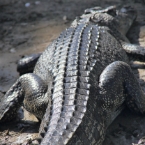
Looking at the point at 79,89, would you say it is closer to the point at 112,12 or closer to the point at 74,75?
the point at 74,75

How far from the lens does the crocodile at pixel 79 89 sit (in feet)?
10.7

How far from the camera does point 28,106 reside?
4.15m

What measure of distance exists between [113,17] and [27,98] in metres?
2.47

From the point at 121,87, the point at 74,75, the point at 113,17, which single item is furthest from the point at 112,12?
the point at 74,75

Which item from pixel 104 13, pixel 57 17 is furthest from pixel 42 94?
pixel 57 17

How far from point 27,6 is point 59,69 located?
3.85 metres

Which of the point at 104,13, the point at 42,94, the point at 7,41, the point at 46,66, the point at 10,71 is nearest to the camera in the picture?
the point at 42,94

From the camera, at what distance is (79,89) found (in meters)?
3.63

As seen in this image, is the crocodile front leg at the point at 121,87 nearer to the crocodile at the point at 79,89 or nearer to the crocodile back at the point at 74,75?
the crocodile at the point at 79,89

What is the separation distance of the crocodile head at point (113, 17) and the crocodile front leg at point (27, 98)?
1.86m

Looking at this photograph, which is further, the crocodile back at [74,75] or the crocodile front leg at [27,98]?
the crocodile front leg at [27,98]

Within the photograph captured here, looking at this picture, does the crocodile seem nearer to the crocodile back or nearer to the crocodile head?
the crocodile back

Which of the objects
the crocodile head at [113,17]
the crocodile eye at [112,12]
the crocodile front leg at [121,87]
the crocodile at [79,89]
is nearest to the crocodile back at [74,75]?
the crocodile at [79,89]

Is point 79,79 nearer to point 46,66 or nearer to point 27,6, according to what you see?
point 46,66
